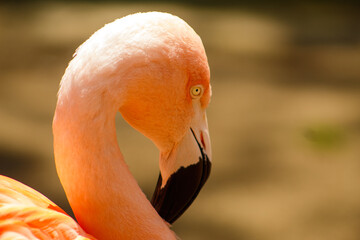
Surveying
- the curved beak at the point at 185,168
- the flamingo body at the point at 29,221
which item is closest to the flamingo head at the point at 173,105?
the curved beak at the point at 185,168

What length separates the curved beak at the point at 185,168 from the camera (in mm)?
1260

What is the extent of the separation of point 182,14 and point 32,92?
1482 mm

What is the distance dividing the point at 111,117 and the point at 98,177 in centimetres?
14

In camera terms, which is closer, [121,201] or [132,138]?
[121,201]

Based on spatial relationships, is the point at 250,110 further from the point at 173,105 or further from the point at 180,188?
the point at 173,105

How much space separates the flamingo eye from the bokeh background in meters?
1.05

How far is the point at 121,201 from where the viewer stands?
3.62 feet

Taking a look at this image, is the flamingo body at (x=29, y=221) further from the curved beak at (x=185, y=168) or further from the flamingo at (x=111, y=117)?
the curved beak at (x=185, y=168)

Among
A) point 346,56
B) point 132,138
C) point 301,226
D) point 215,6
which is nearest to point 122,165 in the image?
point 301,226

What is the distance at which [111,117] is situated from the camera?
1047 mm

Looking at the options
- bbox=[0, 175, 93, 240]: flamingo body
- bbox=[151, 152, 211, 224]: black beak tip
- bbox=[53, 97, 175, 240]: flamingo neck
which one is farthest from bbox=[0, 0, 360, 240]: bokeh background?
bbox=[0, 175, 93, 240]: flamingo body

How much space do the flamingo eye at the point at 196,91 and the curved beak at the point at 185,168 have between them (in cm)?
7

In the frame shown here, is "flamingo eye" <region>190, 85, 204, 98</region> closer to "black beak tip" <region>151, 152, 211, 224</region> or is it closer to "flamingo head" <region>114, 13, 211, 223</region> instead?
"flamingo head" <region>114, 13, 211, 223</region>

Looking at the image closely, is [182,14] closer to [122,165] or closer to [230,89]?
[230,89]
